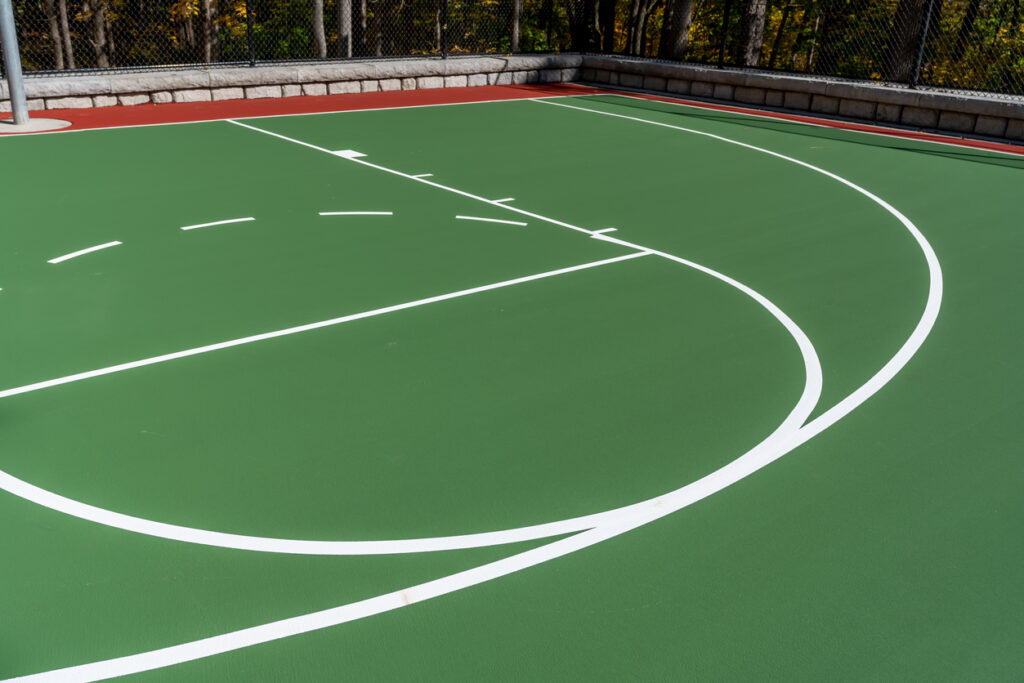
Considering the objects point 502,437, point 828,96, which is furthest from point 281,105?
point 502,437

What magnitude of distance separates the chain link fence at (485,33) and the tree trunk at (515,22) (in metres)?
0.03

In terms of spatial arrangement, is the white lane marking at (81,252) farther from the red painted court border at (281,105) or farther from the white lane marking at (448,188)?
the red painted court border at (281,105)

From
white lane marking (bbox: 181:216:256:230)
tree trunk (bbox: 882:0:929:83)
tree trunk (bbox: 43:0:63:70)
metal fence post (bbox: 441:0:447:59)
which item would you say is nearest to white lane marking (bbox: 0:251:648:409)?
white lane marking (bbox: 181:216:256:230)

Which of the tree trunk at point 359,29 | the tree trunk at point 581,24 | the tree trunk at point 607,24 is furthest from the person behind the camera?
the tree trunk at point 359,29

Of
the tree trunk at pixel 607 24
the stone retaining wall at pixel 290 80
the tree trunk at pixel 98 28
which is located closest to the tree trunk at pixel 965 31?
the tree trunk at pixel 607 24

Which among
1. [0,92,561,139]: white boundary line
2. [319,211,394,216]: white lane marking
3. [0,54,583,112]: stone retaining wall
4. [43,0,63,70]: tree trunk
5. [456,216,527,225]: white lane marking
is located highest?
[43,0,63,70]: tree trunk

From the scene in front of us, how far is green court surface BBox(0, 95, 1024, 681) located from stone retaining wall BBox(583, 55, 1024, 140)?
5080mm

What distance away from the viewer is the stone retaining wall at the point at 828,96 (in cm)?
1372

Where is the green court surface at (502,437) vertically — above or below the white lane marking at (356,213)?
below

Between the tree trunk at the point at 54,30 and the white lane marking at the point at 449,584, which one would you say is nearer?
the white lane marking at the point at 449,584

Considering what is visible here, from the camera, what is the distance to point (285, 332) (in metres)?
5.96

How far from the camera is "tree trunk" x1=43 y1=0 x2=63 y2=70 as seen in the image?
17844 millimetres

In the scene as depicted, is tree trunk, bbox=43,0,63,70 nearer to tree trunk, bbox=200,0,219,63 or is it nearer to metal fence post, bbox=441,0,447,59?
tree trunk, bbox=200,0,219,63

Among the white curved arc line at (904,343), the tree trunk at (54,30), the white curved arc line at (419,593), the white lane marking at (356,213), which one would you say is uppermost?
the tree trunk at (54,30)
